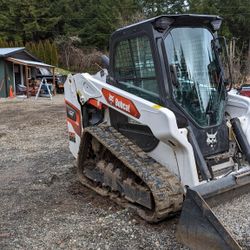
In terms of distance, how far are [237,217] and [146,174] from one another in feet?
3.09

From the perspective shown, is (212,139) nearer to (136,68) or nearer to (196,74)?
(196,74)

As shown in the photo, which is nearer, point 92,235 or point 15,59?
point 92,235

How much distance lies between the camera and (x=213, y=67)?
4703 mm

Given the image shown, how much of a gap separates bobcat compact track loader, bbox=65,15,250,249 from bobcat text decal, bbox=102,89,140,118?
0.01m

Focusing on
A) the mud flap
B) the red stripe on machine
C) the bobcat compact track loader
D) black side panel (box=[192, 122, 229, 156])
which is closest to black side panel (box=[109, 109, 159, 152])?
the bobcat compact track loader

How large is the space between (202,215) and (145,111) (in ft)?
4.17

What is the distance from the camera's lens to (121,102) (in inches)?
181

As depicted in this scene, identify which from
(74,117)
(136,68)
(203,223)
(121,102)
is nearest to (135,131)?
(121,102)

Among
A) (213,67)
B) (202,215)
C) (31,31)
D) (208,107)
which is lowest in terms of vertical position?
(202,215)

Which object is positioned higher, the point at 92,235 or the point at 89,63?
the point at 89,63

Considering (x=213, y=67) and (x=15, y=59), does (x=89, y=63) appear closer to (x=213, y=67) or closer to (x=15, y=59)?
(x=15, y=59)

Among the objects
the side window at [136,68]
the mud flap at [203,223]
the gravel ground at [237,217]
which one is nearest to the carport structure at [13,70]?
the side window at [136,68]

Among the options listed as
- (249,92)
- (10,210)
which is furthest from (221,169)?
(249,92)

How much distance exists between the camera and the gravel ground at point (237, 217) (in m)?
3.69
